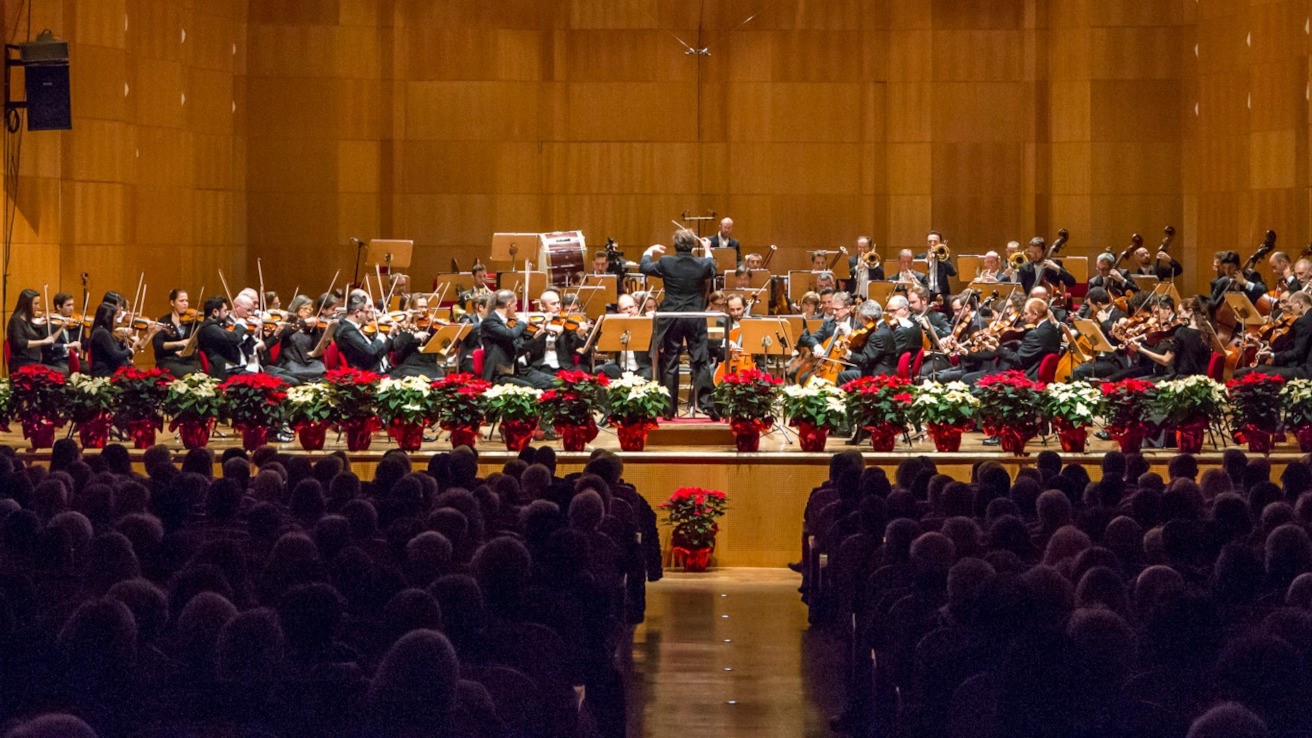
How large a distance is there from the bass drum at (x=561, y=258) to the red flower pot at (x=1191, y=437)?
24.0 ft

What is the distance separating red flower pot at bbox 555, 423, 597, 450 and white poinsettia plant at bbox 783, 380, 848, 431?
1.43 m

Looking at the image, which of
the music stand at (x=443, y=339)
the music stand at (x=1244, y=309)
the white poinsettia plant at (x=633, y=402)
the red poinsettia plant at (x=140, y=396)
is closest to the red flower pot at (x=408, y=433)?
the white poinsettia plant at (x=633, y=402)

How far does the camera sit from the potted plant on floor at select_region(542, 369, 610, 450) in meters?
12.5

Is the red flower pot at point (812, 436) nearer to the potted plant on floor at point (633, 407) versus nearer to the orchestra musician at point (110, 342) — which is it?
the potted plant on floor at point (633, 407)

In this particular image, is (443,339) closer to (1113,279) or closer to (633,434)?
(633,434)

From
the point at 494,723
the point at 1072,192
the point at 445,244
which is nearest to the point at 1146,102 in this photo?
the point at 1072,192

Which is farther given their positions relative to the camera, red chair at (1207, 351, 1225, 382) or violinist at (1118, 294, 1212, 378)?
red chair at (1207, 351, 1225, 382)

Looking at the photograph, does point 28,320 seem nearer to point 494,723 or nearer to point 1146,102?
point 494,723

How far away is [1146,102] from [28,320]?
13339 mm

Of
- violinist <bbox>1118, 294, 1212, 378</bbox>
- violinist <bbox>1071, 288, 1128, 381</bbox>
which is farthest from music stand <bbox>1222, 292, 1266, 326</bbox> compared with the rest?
violinist <bbox>1071, 288, 1128, 381</bbox>

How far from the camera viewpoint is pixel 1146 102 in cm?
2108

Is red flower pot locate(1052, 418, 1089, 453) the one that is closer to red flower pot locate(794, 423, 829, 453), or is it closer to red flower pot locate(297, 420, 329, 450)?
red flower pot locate(794, 423, 829, 453)

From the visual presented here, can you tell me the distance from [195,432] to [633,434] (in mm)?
3287

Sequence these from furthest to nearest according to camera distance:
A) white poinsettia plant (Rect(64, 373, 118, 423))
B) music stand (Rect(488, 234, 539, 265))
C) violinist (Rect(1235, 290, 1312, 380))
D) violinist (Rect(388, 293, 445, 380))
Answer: music stand (Rect(488, 234, 539, 265)), violinist (Rect(388, 293, 445, 380)), violinist (Rect(1235, 290, 1312, 380)), white poinsettia plant (Rect(64, 373, 118, 423))
